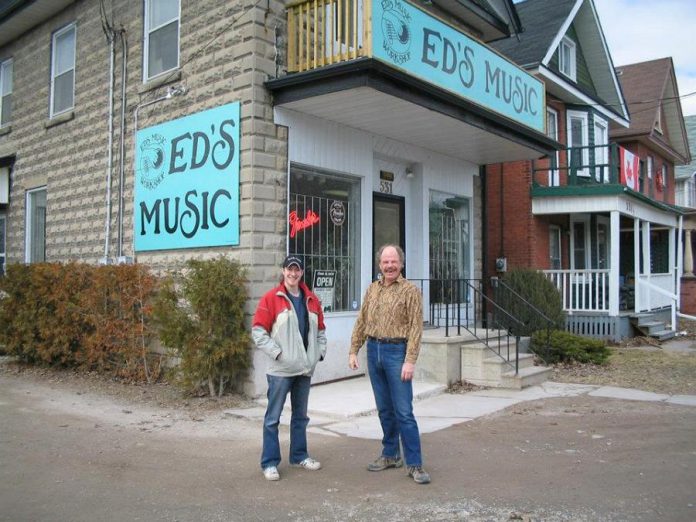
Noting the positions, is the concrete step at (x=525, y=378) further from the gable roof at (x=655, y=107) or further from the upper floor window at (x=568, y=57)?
the gable roof at (x=655, y=107)

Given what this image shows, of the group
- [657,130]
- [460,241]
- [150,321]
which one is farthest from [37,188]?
[657,130]

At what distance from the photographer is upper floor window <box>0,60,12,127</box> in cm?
1436

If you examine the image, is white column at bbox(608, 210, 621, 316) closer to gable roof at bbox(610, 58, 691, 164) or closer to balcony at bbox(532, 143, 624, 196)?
balcony at bbox(532, 143, 624, 196)

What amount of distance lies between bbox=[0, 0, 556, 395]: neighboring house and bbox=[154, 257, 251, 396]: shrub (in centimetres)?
28

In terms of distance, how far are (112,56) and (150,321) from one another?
188 inches

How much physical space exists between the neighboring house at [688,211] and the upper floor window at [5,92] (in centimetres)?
1880

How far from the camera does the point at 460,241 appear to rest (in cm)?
1262

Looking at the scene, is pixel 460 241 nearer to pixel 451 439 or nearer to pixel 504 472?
pixel 451 439

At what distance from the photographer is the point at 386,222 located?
10.9m

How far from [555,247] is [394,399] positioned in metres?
13.7

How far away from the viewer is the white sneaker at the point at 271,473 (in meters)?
4.99

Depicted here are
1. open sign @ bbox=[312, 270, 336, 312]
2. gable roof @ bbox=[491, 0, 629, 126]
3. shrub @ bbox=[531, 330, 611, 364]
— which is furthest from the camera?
gable roof @ bbox=[491, 0, 629, 126]

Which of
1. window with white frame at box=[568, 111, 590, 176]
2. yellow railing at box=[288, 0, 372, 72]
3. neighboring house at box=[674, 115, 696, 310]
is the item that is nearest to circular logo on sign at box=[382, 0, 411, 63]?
yellow railing at box=[288, 0, 372, 72]

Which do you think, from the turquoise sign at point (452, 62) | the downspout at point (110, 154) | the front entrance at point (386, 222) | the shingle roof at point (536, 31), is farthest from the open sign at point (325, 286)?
the shingle roof at point (536, 31)
